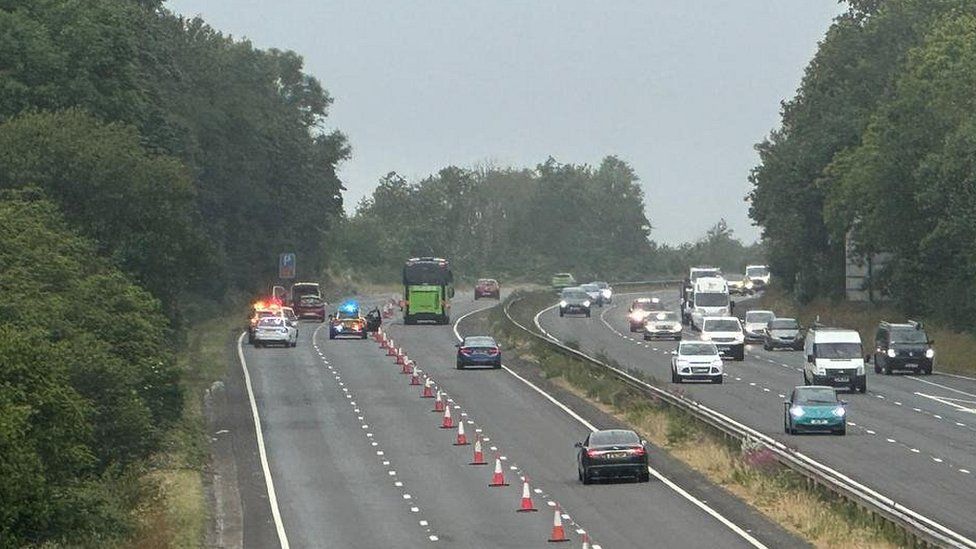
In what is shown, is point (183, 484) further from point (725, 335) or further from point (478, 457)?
point (725, 335)

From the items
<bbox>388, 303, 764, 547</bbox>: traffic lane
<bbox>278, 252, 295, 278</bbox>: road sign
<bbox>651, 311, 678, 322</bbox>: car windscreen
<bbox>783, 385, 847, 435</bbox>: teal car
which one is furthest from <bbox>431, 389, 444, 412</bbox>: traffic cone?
<bbox>278, 252, 295, 278</bbox>: road sign

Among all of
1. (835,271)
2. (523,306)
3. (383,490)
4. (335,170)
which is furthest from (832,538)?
(335,170)

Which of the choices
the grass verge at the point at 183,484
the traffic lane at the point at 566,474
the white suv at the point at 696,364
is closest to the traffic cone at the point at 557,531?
the traffic lane at the point at 566,474

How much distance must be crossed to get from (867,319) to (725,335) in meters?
24.9

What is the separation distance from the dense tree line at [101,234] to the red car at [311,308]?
256 inches

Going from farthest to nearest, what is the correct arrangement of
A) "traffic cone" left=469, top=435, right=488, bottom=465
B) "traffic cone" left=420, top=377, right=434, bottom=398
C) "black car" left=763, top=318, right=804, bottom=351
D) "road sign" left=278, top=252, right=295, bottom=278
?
"road sign" left=278, top=252, right=295, bottom=278 → "black car" left=763, top=318, right=804, bottom=351 → "traffic cone" left=420, top=377, right=434, bottom=398 → "traffic cone" left=469, top=435, right=488, bottom=465

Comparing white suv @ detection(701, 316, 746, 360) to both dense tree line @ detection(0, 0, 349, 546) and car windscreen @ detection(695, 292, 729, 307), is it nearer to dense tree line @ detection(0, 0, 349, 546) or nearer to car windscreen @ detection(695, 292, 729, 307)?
car windscreen @ detection(695, 292, 729, 307)

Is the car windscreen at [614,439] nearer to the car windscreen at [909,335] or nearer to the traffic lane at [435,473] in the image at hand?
the traffic lane at [435,473]

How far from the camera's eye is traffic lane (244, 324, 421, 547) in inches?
1585

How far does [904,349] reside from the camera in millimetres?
79625

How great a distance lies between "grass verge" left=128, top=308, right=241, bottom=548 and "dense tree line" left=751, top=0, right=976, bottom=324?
36.0m

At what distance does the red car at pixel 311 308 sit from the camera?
389 feet

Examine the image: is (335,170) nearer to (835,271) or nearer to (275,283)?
(275,283)

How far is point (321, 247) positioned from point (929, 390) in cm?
10063
